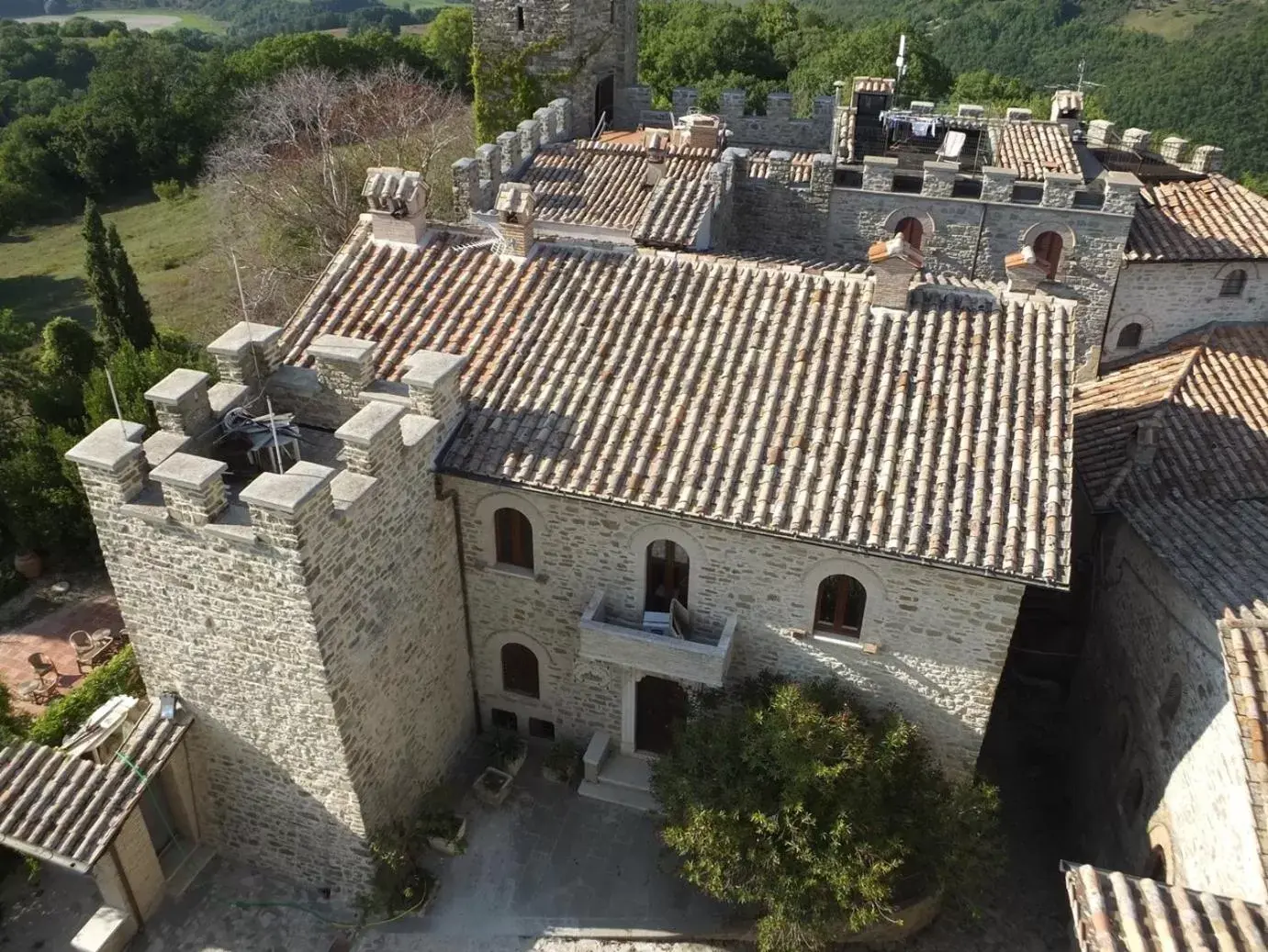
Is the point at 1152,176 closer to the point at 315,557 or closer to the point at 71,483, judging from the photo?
the point at 315,557

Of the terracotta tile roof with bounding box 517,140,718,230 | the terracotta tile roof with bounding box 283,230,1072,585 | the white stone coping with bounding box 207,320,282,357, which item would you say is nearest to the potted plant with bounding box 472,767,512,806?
the terracotta tile roof with bounding box 283,230,1072,585

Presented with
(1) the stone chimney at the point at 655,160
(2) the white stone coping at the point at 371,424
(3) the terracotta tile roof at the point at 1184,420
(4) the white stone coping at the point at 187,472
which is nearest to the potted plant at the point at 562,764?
(2) the white stone coping at the point at 371,424

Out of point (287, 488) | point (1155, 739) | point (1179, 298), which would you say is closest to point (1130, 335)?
point (1179, 298)

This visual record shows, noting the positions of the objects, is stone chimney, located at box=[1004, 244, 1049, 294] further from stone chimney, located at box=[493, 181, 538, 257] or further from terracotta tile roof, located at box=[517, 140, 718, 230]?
terracotta tile roof, located at box=[517, 140, 718, 230]

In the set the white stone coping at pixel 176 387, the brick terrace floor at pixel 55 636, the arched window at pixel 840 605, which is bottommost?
the brick terrace floor at pixel 55 636

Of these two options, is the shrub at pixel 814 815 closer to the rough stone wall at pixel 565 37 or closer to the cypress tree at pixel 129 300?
the cypress tree at pixel 129 300

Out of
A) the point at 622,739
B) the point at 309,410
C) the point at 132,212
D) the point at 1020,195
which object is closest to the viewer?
the point at 309,410

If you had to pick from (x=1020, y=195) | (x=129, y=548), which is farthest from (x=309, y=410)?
(x=1020, y=195)
